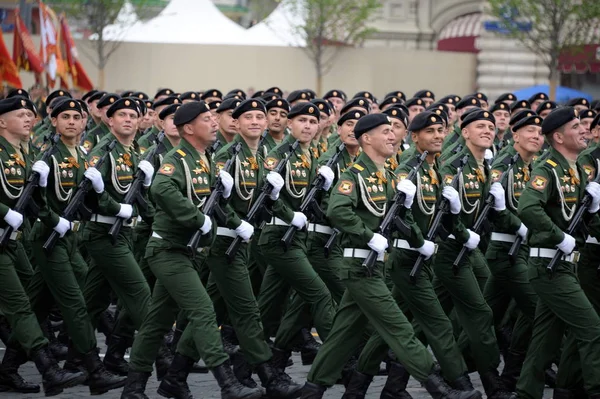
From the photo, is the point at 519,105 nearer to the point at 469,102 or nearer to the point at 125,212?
the point at 469,102

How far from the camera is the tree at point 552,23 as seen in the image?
92.1ft

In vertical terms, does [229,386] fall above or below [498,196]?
below

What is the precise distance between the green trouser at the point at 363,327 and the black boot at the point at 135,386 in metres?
1.11

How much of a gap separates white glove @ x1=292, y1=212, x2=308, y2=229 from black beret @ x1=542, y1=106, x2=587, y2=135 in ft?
6.00

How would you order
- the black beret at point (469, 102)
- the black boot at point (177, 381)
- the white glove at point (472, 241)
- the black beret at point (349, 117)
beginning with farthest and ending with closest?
the black beret at point (469, 102), the black beret at point (349, 117), the white glove at point (472, 241), the black boot at point (177, 381)

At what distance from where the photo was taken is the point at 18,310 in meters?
8.44

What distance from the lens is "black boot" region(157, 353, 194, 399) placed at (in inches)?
321

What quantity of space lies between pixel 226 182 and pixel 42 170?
4.29 feet

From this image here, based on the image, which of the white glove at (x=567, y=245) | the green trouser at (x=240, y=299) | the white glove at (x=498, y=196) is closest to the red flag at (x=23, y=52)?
the green trouser at (x=240, y=299)

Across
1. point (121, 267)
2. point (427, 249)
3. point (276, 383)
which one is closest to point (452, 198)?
point (427, 249)

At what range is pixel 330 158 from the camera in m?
10.0

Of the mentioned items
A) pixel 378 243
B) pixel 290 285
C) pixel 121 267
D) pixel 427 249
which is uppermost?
pixel 378 243

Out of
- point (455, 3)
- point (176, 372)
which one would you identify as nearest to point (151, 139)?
point (176, 372)

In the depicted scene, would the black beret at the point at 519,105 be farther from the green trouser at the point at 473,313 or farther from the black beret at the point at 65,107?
the black beret at the point at 65,107
